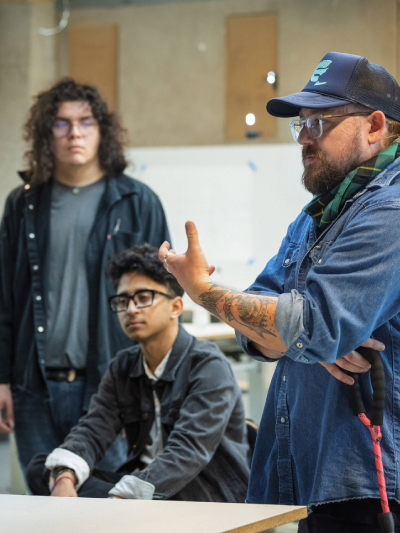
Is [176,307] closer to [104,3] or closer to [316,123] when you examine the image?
[316,123]

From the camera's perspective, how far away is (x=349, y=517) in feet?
3.87

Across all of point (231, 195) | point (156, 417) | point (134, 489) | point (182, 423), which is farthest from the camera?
point (231, 195)

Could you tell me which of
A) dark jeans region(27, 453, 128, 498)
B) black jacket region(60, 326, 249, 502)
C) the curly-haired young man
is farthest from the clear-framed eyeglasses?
dark jeans region(27, 453, 128, 498)

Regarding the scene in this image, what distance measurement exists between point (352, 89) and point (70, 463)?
4.10 ft

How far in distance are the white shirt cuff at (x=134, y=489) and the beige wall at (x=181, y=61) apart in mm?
1625

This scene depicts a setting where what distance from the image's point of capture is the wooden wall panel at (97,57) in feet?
10.6

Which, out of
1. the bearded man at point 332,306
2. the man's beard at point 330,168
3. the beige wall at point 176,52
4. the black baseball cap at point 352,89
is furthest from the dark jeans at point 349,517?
the beige wall at point 176,52

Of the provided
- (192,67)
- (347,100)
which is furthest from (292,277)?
(192,67)

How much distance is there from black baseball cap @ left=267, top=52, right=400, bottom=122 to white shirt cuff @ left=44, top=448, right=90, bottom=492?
1159mm

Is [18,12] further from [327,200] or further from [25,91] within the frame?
[327,200]

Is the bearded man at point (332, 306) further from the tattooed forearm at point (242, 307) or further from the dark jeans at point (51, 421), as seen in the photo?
the dark jeans at point (51, 421)

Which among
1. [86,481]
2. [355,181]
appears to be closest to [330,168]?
[355,181]

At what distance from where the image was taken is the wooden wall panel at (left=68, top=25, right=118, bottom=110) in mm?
3236

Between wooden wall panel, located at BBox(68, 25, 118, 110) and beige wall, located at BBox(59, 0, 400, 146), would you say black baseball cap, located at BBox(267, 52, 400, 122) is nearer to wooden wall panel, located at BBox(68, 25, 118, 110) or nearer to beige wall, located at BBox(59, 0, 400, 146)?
beige wall, located at BBox(59, 0, 400, 146)
